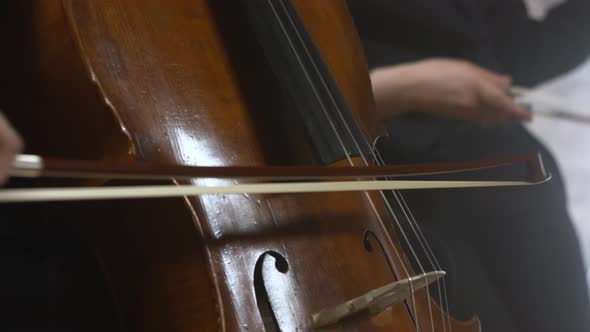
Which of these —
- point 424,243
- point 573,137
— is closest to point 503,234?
point 424,243

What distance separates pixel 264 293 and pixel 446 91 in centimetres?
60

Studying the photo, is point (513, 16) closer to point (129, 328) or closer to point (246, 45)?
point (246, 45)

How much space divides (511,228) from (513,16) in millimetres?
438

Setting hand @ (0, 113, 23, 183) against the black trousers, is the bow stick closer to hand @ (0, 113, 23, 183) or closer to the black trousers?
hand @ (0, 113, 23, 183)

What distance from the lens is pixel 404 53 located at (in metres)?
0.97

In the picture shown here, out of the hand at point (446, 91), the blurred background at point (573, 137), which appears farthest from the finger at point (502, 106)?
the blurred background at point (573, 137)

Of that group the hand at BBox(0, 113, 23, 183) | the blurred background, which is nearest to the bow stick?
the hand at BBox(0, 113, 23, 183)

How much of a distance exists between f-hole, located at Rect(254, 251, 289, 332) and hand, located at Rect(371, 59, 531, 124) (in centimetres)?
50

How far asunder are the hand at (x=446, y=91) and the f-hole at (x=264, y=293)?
50 centimetres

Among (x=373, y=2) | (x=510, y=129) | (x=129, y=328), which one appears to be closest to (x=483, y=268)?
(x=510, y=129)

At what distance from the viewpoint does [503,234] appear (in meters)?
0.89

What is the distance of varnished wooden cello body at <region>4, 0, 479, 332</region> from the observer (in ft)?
1.30

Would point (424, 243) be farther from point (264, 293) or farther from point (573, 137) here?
point (573, 137)

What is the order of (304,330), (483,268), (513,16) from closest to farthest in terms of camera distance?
1. (304,330)
2. (483,268)
3. (513,16)
